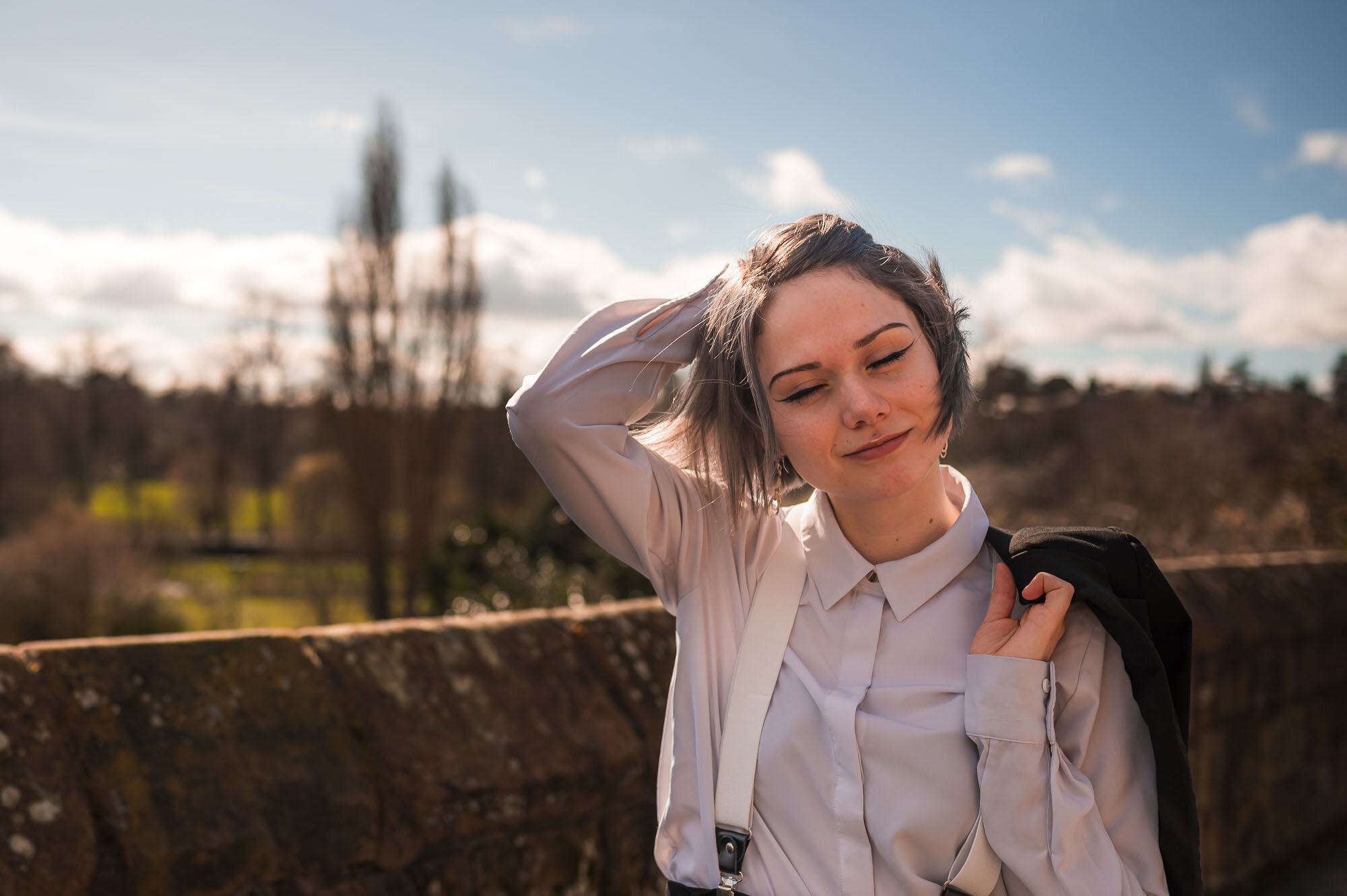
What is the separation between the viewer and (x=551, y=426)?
1.63 m

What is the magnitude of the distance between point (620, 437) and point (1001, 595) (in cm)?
71

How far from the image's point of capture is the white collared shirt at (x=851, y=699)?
141 cm

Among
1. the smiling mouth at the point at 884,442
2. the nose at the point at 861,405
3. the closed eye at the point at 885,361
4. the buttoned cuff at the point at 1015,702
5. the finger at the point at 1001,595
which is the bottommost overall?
the buttoned cuff at the point at 1015,702

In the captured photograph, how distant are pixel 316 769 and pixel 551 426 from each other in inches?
30.3

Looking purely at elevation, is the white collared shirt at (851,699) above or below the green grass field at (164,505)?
above

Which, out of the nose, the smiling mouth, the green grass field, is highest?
the nose

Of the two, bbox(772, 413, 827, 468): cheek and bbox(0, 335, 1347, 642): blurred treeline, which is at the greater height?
bbox(772, 413, 827, 468): cheek

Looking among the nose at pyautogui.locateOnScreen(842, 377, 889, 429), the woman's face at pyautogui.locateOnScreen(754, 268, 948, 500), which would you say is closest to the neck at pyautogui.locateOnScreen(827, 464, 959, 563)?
the woman's face at pyautogui.locateOnScreen(754, 268, 948, 500)

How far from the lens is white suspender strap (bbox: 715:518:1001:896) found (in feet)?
4.60

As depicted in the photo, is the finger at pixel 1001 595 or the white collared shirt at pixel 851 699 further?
the finger at pixel 1001 595

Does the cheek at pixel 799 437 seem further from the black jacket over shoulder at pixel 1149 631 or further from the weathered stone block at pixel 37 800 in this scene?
the weathered stone block at pixel 37 800

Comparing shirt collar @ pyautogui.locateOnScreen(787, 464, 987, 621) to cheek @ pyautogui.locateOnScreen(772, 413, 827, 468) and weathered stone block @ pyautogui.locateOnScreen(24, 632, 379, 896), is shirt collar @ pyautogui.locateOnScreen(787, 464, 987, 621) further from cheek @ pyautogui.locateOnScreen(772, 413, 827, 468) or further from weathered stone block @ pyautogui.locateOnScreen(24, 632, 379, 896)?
weathered stone block @ pyautogui.locateOnScreen(24, 632, 379, 896)

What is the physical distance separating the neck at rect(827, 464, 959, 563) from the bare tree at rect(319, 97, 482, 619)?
16661mm

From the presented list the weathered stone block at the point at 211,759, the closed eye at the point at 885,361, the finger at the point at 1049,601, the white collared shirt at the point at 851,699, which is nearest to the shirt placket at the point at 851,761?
the white collared shirt at the point at 851,699
